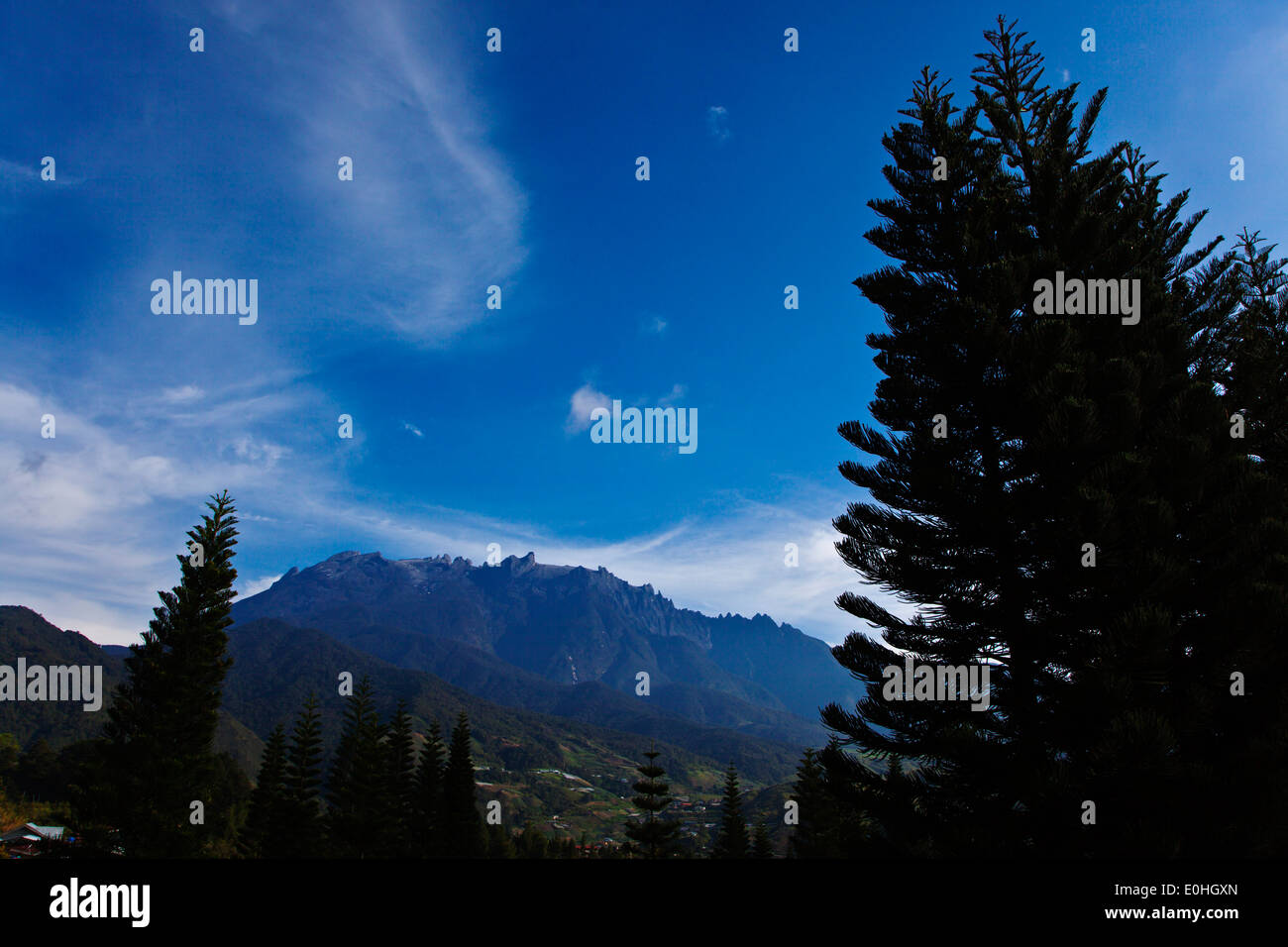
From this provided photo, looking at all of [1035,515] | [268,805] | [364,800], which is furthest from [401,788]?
[1035,515]

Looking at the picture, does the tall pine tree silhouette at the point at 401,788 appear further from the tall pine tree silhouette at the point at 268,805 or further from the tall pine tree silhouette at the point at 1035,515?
the tall pine tree silhouette at the point at 1035,515

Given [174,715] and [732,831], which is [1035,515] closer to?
[174,715]

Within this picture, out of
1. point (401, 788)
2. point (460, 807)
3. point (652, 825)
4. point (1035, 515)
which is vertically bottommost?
point (460, 807)

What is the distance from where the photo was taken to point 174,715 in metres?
30.8

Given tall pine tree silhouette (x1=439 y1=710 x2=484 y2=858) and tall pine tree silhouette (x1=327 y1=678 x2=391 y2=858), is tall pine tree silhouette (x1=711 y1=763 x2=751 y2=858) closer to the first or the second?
tall pine tree silhouette (x1=439 y1=710 x2=484 y2=858)

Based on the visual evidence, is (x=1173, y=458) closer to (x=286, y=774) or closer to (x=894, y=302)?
(x=894, y=302)

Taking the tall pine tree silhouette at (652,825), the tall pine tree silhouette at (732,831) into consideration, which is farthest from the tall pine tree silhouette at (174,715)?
the tall pine tree silhouette at (732,831)

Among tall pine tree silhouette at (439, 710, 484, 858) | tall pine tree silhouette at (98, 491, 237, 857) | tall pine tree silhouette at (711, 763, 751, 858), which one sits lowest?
tall pine tree silhouette at (711, 763, 751, 858)

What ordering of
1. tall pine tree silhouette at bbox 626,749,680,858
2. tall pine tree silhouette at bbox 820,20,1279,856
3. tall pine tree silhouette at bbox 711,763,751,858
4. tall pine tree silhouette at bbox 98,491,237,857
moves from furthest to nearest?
tall pine tree silhouette at bbox 711,763,751,858
tall pine tree silhouette at bbox 626,749,680,858
tall pine tree silhouette at bbox 98,491,237,857
tall pine tree silhouette at bbox 820,20,1279,856

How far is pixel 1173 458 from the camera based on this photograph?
9906mm

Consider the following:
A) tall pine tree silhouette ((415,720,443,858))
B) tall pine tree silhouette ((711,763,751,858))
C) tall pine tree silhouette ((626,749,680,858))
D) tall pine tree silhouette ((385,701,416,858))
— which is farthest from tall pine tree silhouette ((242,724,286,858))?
tall pine tree silhouette ((711,763,751,858))

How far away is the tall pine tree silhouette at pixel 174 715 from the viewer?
29766 mm

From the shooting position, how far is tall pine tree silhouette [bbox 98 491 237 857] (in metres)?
29.8
